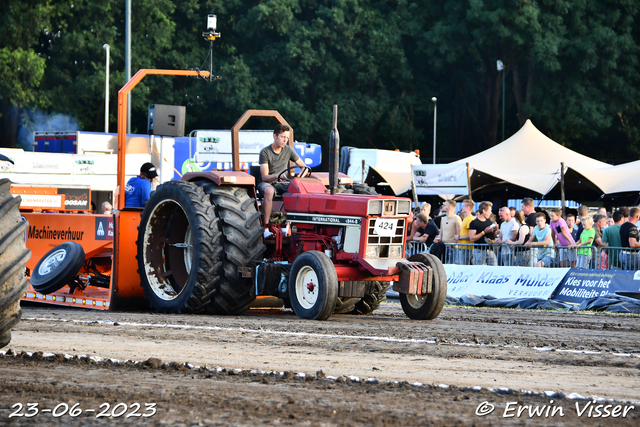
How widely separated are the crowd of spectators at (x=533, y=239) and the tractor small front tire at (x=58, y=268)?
22.8ft

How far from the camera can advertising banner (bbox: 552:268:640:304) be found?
13.3 meters

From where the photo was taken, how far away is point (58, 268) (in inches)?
420

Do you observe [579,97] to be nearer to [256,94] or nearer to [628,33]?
[628,33]

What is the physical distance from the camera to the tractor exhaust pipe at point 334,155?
8.90 meters

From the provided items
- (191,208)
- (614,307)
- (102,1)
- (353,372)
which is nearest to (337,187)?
(191,208)

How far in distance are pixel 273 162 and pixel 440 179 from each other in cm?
1223

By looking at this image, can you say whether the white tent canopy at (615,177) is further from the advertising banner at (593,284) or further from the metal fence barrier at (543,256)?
the advertising banner at (593,284)

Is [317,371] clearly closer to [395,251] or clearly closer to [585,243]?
[395,251]

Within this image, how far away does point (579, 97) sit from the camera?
44344mm

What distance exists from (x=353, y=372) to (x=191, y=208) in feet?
14.6

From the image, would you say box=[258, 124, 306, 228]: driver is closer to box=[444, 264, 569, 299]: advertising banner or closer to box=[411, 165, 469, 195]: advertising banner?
box=[444, 264, 569, 299]: advertising banner

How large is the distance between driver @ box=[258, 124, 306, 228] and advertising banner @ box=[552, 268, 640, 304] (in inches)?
225

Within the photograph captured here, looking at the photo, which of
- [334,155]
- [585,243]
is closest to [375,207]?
[334,155]

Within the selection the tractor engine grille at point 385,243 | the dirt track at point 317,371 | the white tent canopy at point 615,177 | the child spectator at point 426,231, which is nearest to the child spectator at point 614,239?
the child spectator at point 426,231
